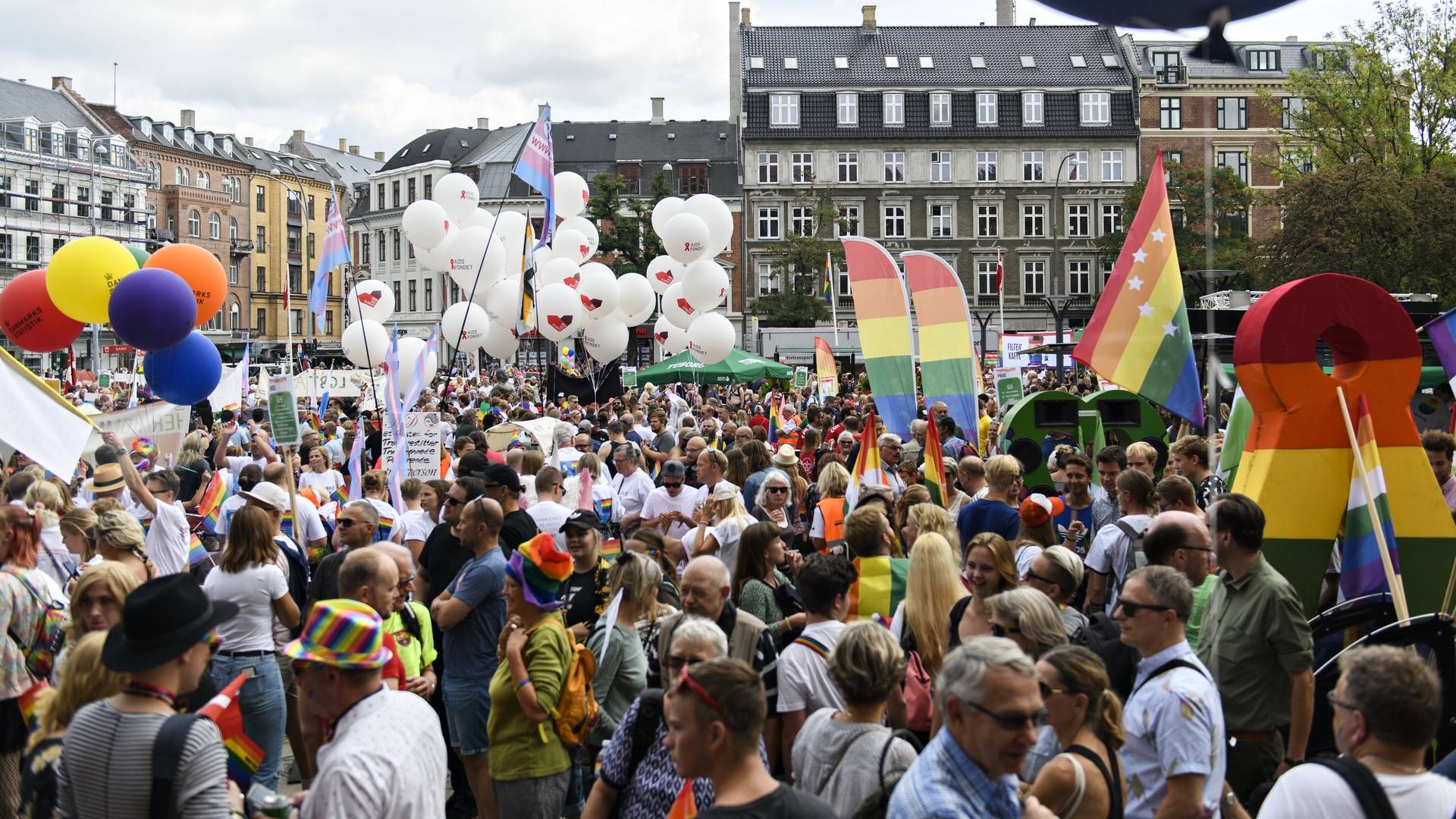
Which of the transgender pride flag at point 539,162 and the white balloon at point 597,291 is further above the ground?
the transgender pride flag at point 539,162

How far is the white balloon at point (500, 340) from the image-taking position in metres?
22.2

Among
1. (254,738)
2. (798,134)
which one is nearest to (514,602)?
(254,738)

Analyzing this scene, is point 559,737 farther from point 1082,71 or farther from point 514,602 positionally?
point 1082,71

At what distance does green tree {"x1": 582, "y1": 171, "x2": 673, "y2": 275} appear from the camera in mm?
56812

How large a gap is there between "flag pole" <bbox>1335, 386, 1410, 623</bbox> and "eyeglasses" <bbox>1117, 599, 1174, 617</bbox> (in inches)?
87.4

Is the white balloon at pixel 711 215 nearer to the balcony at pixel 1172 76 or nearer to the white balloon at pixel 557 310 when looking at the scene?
the white balloon at pixel 557 310

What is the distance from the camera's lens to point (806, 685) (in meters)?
4.68

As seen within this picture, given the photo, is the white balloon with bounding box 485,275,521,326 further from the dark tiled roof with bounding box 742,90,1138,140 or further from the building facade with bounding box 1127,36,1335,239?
the building facade with bounding box 1127,36,1335,239

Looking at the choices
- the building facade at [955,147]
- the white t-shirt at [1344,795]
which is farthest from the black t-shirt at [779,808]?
the building facade at [955,147]

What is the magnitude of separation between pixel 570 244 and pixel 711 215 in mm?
2525

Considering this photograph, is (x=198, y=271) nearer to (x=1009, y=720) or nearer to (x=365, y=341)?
(x=365, y=341)

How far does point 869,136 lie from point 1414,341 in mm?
53797

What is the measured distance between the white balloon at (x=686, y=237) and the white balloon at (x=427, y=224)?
13.0 ft

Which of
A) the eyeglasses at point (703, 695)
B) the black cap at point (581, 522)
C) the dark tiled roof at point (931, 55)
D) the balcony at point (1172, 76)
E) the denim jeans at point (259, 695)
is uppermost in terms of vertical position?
the dark tiled roof at point (931, 55)
